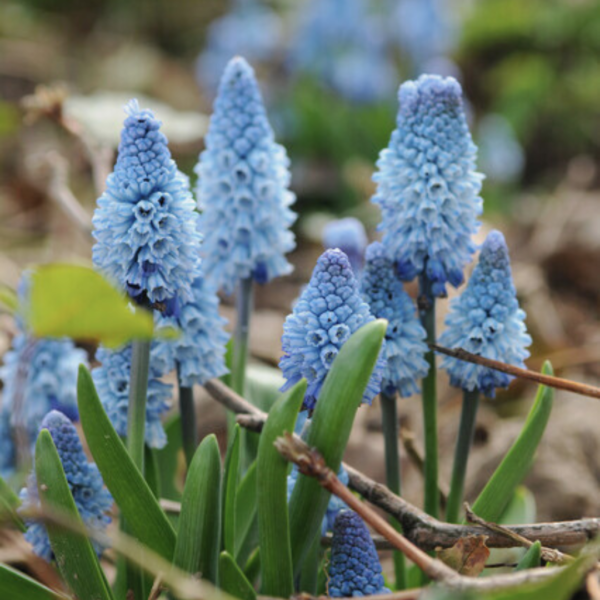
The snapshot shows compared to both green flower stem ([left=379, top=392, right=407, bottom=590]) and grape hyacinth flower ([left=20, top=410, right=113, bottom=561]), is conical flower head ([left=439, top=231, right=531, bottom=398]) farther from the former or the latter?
grape hyacinth flower ([left=20, top=410, right=113, bottom=561])

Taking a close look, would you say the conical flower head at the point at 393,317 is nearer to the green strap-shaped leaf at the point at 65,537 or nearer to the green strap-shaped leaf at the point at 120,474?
the green strap-shaped leaf at the point at 120,474

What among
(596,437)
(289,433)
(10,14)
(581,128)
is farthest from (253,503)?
(10,14)

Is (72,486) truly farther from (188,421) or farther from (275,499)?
(275,499)

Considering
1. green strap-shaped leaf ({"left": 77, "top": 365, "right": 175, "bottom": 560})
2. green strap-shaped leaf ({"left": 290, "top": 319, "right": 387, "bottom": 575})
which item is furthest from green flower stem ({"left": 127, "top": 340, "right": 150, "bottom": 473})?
green strap-shaped leaf ({"left": 290, "top": 319, "right": 387, "bottom": 575})

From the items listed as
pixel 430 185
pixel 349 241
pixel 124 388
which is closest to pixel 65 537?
pixel 124 388

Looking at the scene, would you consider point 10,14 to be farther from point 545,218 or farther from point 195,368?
point 195,368
